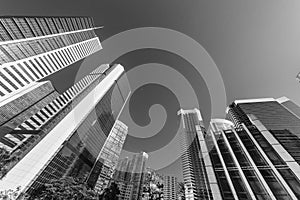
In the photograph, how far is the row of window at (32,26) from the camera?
81.9 m

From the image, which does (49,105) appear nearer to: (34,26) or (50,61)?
(50,61)

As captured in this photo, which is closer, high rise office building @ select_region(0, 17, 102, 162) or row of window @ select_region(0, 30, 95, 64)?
row of window @ select_region(0, 30, 95, 64)

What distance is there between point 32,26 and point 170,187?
161809mm

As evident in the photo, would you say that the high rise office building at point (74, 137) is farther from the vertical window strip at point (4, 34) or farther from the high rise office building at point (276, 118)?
the high rise office building at point (276, 118)

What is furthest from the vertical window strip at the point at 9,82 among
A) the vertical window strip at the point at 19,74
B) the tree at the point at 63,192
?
the tree at the point at 63,192

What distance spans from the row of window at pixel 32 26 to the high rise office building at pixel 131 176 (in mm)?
107221

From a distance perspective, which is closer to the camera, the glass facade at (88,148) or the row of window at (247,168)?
the row of window at (247,168)

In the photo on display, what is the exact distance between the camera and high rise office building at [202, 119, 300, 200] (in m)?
18.9

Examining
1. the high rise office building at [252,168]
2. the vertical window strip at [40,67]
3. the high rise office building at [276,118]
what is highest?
the vertical window strip at [40,67]

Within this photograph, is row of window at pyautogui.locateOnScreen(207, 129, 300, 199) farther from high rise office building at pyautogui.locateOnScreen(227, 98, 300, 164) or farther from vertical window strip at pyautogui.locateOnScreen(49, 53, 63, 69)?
Answer: vertical window strip at pyautogui.locateOnScreen(49, 53, 63, 69)

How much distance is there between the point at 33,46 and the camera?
93.3m

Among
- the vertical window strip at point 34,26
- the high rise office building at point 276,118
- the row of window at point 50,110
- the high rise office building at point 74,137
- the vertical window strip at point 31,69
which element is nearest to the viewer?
the high rise office building at point 276,118

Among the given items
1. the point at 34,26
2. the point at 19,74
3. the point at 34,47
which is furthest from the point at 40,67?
the point at 34,26

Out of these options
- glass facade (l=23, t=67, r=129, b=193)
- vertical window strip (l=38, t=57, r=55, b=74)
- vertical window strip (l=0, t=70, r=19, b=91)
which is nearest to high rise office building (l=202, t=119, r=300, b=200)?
glass facade (l=23, t=67, r=129, b=193)
